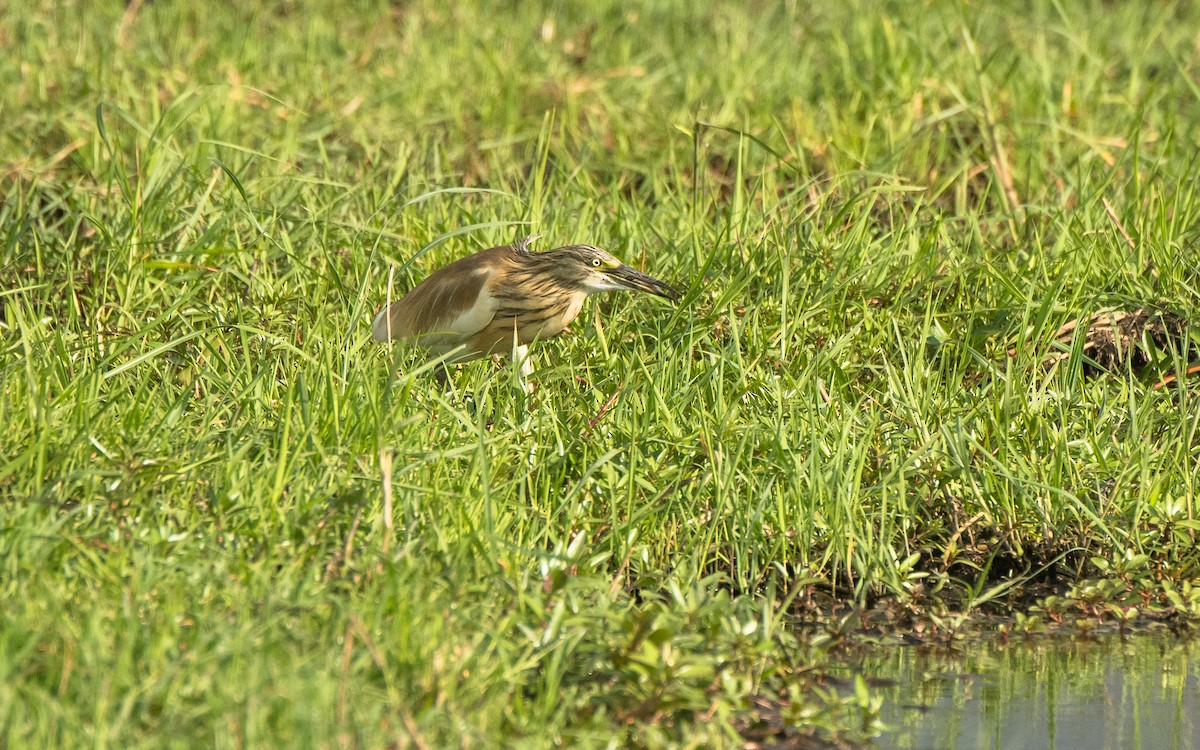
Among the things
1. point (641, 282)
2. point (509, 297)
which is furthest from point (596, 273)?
point (509, 297)

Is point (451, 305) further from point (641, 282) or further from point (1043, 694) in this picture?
point (1043, 694)

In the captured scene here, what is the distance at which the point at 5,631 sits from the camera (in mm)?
3027

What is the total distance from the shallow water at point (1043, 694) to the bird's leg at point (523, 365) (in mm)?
1365

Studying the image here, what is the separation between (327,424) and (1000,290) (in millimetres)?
2350

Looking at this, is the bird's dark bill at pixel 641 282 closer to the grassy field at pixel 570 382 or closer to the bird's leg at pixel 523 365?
the grassy field at pixel 570 382

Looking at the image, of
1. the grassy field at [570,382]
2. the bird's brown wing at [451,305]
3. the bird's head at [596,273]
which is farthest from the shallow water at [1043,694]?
Result: the bird's brown wing at [451,305]

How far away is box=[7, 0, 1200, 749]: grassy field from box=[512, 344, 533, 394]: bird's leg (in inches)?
2.3

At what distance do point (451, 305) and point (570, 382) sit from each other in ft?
1.58

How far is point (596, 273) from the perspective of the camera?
16.1 feet

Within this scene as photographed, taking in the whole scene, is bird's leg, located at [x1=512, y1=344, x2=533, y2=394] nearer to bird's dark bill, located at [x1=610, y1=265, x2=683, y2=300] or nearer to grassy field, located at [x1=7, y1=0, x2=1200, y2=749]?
grassy field, located at [x1=7, y1=0, x2=1200, y2=749]

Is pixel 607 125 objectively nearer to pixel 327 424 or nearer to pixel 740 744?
pixel 327 424

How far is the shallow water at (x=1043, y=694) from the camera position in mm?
3359

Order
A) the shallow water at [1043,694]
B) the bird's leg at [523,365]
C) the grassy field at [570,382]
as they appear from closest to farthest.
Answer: the grassy field at [570,382], the shallow water at [1043,694], the bird's leg at [523,365]

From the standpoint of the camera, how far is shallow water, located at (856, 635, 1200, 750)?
336 centimetres
